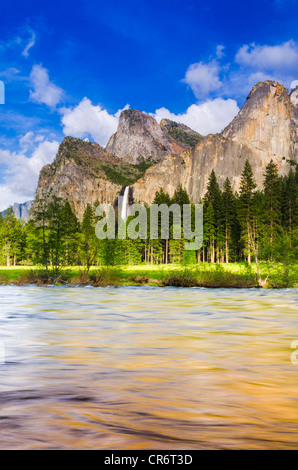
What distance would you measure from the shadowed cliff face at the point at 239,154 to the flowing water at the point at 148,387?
156 metres

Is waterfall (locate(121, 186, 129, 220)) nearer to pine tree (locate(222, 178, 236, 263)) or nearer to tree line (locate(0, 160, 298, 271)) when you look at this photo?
tree line (locate(0, 160, 298, 271))

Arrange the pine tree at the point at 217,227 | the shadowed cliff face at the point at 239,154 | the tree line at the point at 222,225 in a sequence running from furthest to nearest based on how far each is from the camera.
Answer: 1. the shadowed cliff face at the point at 239,154
2. the pine tree at the point at 217,227
3. the tree line at the point at 222,225

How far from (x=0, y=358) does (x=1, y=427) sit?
3972 mm

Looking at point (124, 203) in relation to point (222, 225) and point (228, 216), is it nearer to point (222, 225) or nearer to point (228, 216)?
point (228, 216)

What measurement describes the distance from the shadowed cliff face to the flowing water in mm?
155724

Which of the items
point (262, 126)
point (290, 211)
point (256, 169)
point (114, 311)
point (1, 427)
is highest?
point (262, 126)

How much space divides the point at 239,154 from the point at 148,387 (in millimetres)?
171151

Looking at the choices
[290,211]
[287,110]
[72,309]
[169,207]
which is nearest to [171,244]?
[169,207]

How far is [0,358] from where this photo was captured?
7027 millimetres

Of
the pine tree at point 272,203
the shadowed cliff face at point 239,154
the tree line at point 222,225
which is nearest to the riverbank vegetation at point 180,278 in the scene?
the tree line at point 222,225

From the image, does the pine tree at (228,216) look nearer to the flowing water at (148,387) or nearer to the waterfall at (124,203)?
the flowing water at (148,387)

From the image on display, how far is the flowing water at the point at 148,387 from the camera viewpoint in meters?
3.23
